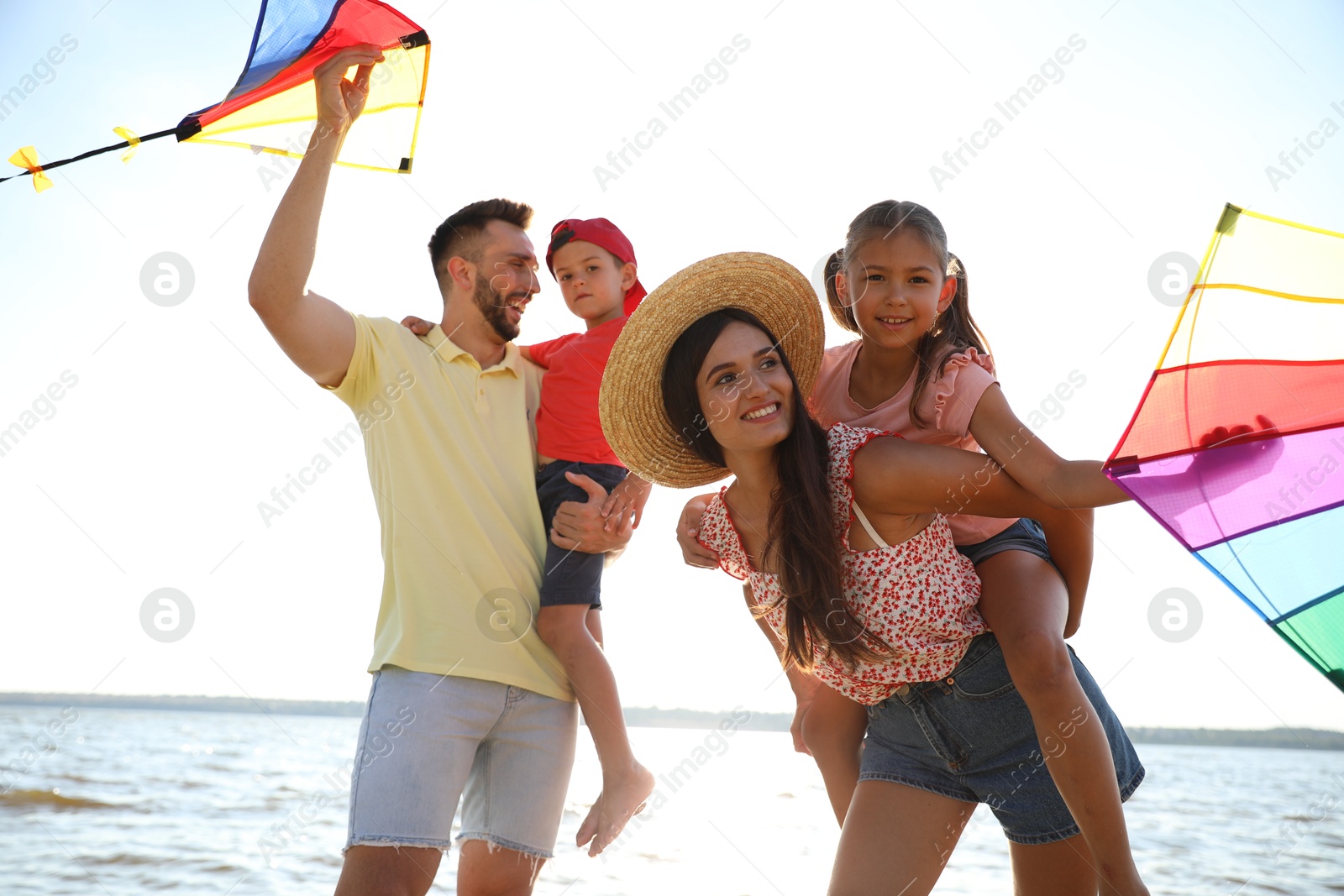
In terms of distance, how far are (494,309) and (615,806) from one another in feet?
5.97

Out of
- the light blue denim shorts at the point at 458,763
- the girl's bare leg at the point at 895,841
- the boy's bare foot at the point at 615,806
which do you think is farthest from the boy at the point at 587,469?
the girl's bare leg at the point at 895,841

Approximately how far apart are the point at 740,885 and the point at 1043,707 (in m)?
6.37

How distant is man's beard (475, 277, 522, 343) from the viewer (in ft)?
11.5

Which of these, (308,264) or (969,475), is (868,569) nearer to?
(969,475)

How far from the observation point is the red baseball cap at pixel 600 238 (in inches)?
156

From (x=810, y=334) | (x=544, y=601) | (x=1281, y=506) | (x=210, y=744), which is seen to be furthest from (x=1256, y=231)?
(x=210, y=744)

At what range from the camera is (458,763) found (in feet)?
9.60

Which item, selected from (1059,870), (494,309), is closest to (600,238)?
(494,309)

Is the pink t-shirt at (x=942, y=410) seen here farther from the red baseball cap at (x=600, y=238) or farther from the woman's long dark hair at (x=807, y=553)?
the red baseball cap at (x=600, y=238)

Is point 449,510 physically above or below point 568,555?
above

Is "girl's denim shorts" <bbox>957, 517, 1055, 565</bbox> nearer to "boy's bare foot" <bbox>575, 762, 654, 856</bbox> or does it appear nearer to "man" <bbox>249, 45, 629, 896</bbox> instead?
"man" <bbox>249, 45, 629, 896</bbox>

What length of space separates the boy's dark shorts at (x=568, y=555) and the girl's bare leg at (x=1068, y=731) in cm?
134

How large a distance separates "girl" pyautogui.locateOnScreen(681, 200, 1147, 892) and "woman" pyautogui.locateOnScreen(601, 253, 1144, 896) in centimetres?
8

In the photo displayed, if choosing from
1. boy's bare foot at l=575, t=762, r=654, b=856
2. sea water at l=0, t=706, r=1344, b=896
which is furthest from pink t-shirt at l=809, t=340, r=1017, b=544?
sea water at l=0, t=706, r=1344, b=896
